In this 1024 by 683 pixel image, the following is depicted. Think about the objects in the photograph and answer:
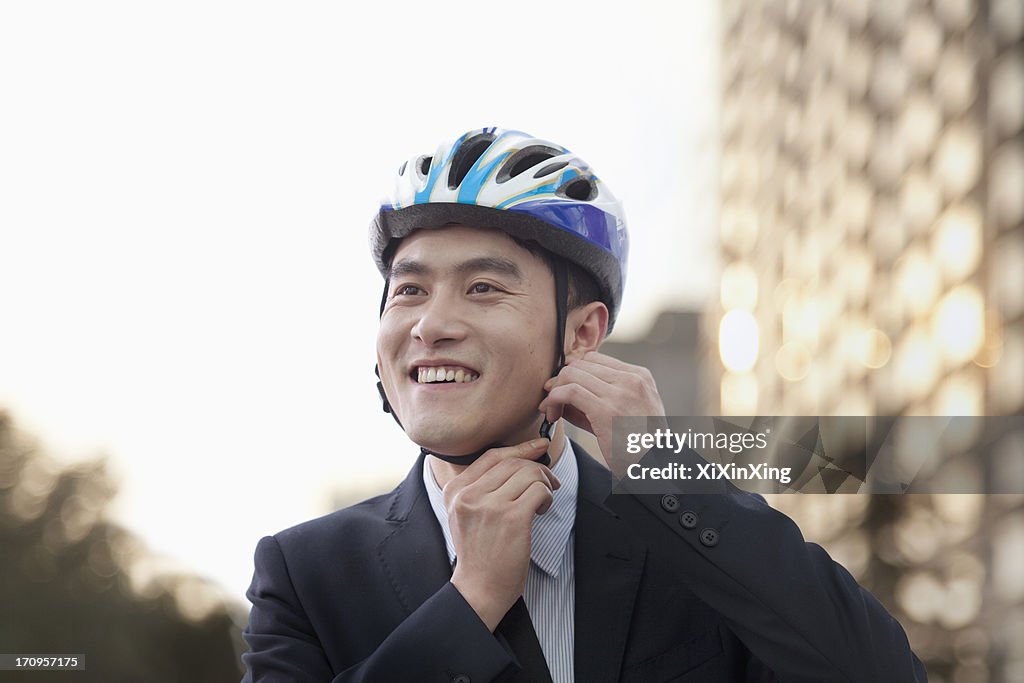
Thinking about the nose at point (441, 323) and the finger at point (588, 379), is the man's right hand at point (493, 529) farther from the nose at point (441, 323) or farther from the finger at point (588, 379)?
the nose at point (441, 323)

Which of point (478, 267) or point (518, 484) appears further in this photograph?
point (478, 267)

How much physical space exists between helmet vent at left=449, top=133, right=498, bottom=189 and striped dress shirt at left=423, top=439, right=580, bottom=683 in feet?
3.16

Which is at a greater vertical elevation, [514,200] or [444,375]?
[514,200]

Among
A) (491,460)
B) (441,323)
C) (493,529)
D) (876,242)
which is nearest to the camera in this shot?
(493,529)

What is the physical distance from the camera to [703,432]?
12.2 feet

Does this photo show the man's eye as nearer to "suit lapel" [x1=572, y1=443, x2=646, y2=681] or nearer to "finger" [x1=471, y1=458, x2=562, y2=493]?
"finger" [x1=471, y1=458, x2=562, y2=493]

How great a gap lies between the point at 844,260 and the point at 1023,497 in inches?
353

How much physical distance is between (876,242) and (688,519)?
16.5 feet

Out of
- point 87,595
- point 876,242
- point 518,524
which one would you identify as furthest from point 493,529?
point 876,242

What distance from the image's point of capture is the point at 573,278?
119 inches

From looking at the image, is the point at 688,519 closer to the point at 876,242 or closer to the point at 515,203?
the point at 515,203

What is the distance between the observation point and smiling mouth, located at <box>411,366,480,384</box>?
282cm

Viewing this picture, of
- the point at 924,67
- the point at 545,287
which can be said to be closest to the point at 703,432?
the point at 545,287

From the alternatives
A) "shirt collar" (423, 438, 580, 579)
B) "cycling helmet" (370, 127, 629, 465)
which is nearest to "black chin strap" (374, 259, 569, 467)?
"cycling helmet" (370, 127, 629, 465)
